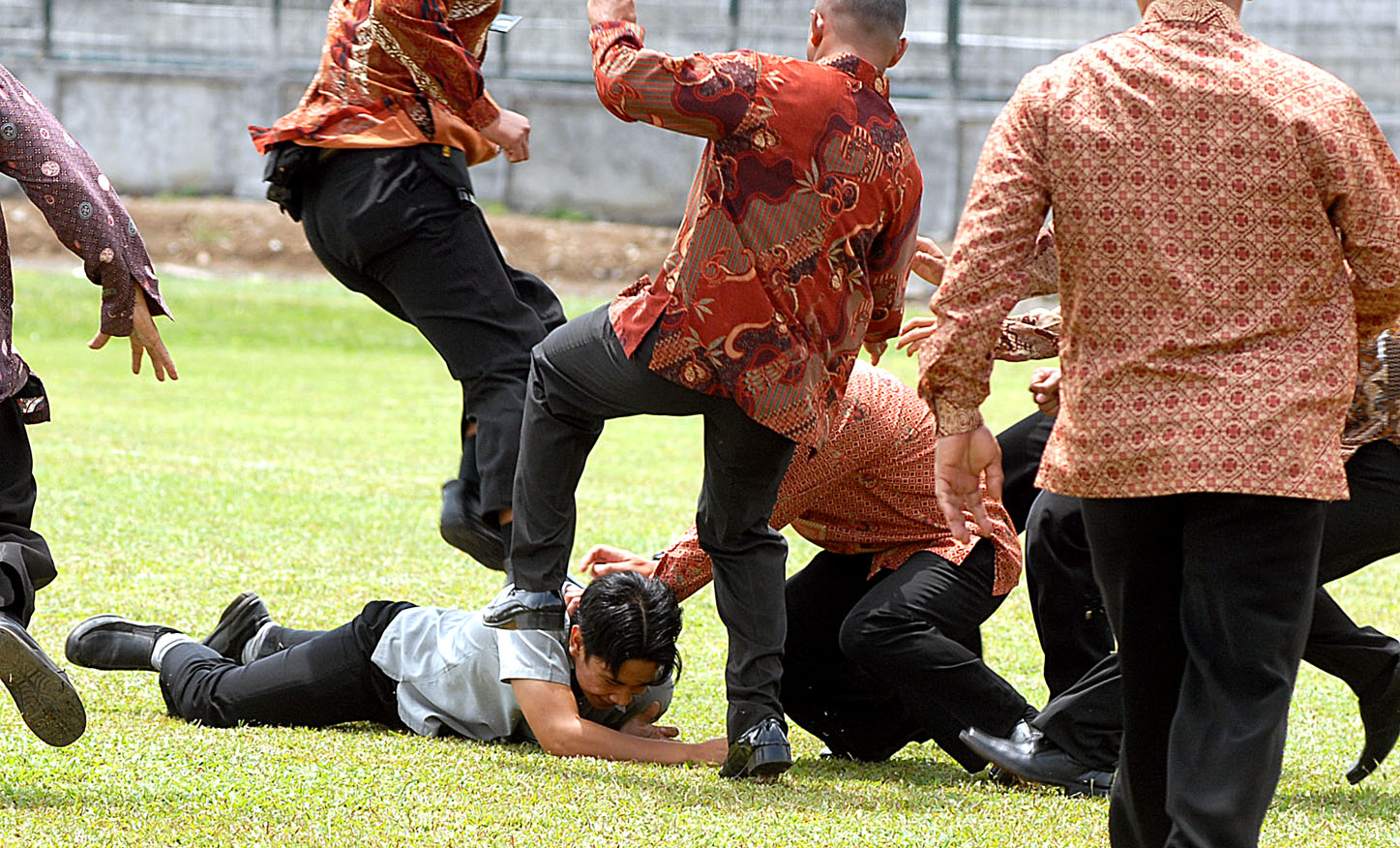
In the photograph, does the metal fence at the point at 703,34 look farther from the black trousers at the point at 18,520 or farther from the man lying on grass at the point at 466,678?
the black trousers at the point at 18,520

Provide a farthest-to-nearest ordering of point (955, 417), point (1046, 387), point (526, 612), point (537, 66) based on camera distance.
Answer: point (537, 66) < point (526, 612) < point (1046, 387) < point (955, 417)

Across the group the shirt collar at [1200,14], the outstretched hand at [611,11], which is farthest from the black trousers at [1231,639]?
the outstretched hand at [611,11]

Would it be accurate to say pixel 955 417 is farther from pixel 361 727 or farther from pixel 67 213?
pixel 361 727

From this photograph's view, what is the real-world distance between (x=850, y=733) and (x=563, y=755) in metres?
0.86

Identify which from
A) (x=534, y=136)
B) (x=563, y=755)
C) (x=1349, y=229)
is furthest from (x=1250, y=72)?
(x=534, y=136)

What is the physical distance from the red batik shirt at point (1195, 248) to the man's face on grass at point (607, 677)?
173 centimetres

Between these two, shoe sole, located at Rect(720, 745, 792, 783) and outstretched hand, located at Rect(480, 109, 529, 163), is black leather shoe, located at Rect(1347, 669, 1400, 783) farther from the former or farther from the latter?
outstretched hand, located at Rect(480, 109, 529, 163)

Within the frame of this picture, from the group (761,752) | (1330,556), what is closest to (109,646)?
(761,752)

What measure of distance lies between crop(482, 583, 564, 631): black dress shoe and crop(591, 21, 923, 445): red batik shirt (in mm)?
732

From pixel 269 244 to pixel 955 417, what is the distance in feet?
71.0

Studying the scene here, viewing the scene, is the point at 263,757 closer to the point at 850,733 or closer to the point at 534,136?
the point at 850,733

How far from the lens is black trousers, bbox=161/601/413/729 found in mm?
4715

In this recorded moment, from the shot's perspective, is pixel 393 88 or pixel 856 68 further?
pixel 393 88

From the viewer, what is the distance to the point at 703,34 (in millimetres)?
24703
